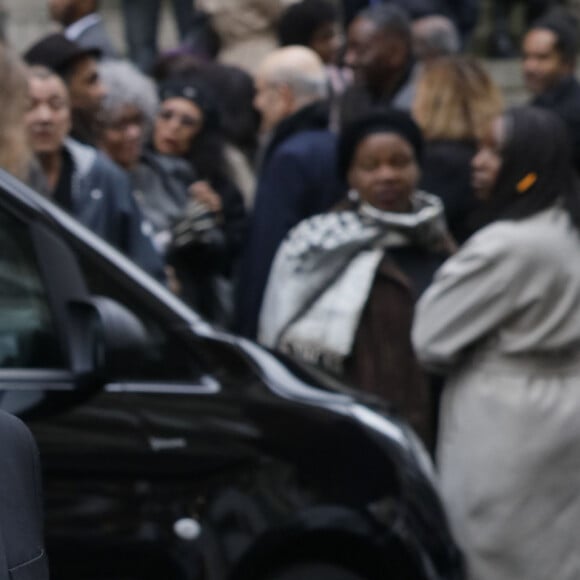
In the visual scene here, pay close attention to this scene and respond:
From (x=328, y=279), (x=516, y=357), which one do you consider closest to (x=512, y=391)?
(x=516, y=357)

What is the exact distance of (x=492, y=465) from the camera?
242 inches

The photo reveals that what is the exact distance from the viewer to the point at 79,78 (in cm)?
775

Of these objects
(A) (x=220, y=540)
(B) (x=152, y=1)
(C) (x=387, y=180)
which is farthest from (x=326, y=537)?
(B) (x=152, y=1)

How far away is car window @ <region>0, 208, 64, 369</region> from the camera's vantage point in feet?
15.9

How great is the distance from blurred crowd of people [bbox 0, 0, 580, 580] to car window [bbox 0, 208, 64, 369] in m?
0.98

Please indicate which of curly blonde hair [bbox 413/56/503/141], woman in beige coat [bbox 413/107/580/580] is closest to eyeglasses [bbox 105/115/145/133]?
curly blonde hair [bbox 413/56/503/141]

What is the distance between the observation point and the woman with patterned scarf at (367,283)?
6613mm

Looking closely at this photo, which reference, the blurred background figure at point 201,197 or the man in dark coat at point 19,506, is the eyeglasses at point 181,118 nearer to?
the blurred background figure at point 201,197

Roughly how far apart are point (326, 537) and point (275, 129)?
3256mm

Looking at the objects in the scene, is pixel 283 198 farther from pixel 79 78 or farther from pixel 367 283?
pixel 367 283

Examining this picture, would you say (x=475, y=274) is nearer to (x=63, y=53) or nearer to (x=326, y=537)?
(x=326, y=537)

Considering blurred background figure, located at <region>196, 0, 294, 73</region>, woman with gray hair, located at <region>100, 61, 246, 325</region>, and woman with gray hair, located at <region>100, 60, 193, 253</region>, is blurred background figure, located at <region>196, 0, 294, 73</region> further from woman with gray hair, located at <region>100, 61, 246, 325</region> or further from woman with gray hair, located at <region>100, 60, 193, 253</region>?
woman with gray hair, located at <region>100, 60, 193, 253</region>

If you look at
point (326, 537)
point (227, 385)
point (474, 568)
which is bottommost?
point (474, 568)

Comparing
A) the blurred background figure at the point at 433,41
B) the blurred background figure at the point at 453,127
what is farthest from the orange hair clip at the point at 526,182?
the blurred background figure at the point at 433,41
